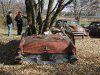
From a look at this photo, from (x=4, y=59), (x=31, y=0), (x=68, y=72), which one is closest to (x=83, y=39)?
(x=31, y=0)

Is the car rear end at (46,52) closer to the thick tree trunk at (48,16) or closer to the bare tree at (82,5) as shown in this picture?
the thick tree trunk at (48,16)

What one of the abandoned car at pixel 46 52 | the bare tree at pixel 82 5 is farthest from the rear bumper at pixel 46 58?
the bare tree at pixel 82 5

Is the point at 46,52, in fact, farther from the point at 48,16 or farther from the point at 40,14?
the point at 40,14

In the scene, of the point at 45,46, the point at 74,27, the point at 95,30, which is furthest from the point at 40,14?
the point at 95,30

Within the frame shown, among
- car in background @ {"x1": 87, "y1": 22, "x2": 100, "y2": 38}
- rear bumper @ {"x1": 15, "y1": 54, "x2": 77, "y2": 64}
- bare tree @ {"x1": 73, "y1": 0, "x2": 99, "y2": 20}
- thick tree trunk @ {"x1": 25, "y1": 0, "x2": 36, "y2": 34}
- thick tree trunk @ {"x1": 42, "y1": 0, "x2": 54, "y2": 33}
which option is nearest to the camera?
rear bumper @ {"x1": 15, "y1": 54, "x2": 77, "y2": 64}

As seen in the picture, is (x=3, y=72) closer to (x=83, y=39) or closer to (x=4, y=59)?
(x=4, y=59)

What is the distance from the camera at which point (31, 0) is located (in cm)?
1542

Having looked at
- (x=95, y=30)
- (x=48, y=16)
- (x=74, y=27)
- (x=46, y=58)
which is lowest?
(x=95, y=30)

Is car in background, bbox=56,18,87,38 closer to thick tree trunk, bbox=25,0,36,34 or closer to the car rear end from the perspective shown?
thick tree trunk, bbox=25,0,36,34

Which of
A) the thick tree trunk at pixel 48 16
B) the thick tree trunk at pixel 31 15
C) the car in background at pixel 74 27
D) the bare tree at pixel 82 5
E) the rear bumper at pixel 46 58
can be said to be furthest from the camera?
the bare tree at pixel 82 5

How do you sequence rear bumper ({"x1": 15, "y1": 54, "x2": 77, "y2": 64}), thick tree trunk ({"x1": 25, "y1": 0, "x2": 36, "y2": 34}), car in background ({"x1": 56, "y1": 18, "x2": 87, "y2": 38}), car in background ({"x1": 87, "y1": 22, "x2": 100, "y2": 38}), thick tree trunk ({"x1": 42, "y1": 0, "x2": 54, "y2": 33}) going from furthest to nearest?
car in background ({"x1": 87, "y1": 22, "x2": 100, "y2": 38}) < car in background ({"x1": 56, "y1": 18, "x2": 87, "y2": 38}) < thick tree trunk ({"x1": 42, "y1": 0, "x2": 54, "y2": 33}) < thick tree trunk ({"x1": 25, "y1": 0, "x2": 36, "y2": 34}) < rear bumper ({"x1": 15, "y1": 54, "x2": 77, "y2": 64})

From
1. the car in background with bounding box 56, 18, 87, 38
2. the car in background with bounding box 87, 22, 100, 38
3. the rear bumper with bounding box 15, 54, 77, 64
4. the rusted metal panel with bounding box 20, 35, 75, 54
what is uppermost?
the rusted metal panel with bounding box 20, 35, 75, 54

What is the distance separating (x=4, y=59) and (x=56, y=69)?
8.98 ft

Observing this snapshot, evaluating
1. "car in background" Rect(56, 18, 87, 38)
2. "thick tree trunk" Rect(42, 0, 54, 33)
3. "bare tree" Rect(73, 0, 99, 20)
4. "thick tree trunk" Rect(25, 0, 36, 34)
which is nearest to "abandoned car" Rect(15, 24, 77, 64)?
"thick tree trunk" Rect(25, 0, 36, 34)
